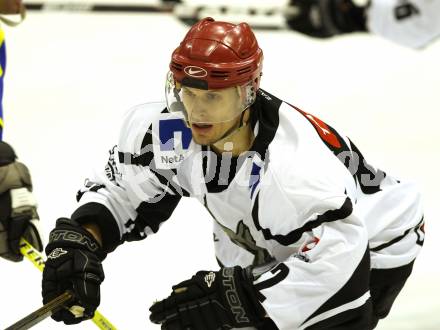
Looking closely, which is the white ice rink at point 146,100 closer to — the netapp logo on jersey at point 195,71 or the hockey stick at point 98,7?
the hockey stick at point 98,7

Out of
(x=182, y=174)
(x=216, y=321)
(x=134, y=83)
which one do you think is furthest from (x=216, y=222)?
(x=134, y=83)

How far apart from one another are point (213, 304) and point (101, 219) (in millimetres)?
482

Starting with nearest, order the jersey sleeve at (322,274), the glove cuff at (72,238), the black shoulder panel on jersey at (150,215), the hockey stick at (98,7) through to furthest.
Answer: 1. the jersey sleeve at (322,274)
2. the glove cuff at (72,238)
3. the black shoulder panel on jersey at (150,215)
4. the hockey stick at (98,7)

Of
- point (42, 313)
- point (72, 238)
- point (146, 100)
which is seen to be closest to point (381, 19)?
point (146, 100)

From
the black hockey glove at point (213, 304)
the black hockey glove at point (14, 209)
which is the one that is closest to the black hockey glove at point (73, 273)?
the black hockey glove at point (213, 304)

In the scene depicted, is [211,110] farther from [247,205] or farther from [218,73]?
[247,205]

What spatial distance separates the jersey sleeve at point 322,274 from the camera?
6.92ft

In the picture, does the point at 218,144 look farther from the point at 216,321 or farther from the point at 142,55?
the point at 142,55

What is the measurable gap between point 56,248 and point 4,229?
48 cm

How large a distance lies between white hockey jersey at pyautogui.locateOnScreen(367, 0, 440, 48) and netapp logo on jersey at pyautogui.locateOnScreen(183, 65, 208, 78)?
1846 mm

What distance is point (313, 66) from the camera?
5.55 metres

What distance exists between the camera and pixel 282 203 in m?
2.16

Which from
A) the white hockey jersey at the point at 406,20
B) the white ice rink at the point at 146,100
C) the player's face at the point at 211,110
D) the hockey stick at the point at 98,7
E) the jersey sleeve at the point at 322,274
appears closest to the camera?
the jersey sleeve at the point at 322,274

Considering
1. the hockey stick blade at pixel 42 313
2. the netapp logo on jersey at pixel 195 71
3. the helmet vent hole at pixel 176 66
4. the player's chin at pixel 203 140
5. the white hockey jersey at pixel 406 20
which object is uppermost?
the netapp logo on jersey at pixel 195 71
